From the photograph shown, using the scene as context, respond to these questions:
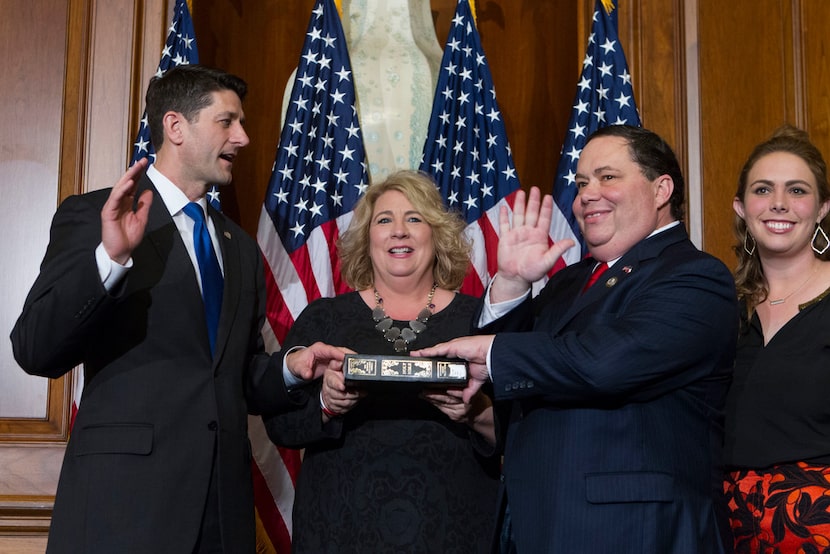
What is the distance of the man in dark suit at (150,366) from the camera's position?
91.8 inches

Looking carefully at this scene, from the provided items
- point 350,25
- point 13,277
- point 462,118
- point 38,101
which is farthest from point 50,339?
point 350,25

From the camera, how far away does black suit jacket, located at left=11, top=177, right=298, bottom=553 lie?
7.75 feet

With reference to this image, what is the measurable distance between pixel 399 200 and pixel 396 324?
19.1 inches

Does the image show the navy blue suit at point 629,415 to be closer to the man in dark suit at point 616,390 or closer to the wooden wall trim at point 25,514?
the man in dark suit at point 616,390

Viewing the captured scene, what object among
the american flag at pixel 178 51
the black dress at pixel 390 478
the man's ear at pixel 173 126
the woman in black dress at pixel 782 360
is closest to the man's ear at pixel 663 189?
the woman in black dress at pixel 782 360

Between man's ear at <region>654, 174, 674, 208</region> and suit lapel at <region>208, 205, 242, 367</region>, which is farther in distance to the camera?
suit lapel at <region>208, 205, 242, 367</region>

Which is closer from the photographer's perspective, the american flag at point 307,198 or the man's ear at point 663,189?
the man's ear at point 663,189

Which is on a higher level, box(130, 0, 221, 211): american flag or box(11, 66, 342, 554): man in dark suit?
box(130, 0, 221, 211): american flag

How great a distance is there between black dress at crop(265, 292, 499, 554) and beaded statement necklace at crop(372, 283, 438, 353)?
26 millimetres

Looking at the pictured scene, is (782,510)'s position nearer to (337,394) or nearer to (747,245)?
(747,245)

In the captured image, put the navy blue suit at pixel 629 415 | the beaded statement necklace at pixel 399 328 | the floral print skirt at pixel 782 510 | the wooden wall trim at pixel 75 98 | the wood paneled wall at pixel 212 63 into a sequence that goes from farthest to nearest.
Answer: the wooden wall trim at pixel 75 98 → the wood paneled wall at pixel 212 63 → the beaded statement necklace at pixel 399 328 → the floral print skirt at pixel 782 510 → the navy blue suit at pixel 629 415

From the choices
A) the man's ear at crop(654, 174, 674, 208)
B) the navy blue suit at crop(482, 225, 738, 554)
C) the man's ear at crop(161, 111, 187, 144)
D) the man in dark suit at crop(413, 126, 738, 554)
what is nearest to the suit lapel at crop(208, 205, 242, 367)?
the man's ear at crop(161, 111, 187, 144)

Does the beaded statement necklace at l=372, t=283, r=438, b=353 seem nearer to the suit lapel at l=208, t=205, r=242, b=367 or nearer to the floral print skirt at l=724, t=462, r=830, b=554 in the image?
the suit lapel at l=208, t=205, r=242, b=367

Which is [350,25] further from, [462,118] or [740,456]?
[740,456]
